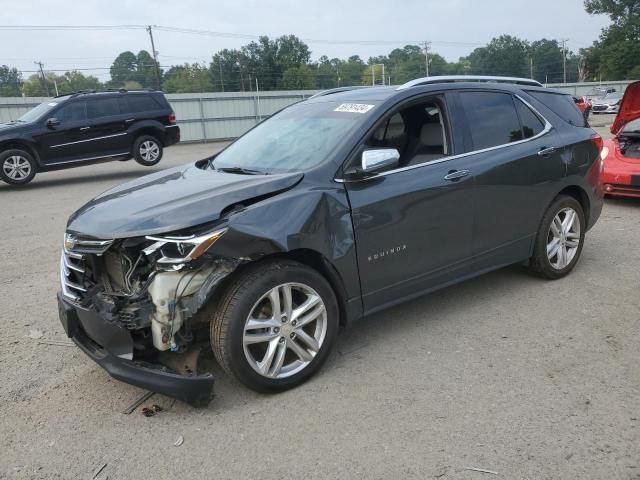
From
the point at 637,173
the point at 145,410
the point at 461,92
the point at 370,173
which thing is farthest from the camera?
the point at 637,173

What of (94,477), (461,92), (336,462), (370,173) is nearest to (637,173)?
(461,92)

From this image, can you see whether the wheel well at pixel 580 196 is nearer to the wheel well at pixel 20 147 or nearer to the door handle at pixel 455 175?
the door handle at pixel 455 175

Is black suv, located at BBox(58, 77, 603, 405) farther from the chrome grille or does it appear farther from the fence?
the fence

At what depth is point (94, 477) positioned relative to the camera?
8.63ft

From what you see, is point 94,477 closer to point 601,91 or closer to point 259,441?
point 259,441

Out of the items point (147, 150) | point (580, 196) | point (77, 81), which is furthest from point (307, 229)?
point (77, 81)

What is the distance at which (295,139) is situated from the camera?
3.99 metres

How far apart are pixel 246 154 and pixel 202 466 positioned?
7.65 feet

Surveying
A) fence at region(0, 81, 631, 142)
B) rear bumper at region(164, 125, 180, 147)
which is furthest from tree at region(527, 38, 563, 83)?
rear bumper at region(164, 125, 180, 147)

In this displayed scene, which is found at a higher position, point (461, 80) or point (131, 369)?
point (461, 80)

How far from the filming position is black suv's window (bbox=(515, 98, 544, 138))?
4.62 meters

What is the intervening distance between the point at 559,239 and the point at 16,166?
11.2m

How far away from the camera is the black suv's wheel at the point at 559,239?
4738 millimetres

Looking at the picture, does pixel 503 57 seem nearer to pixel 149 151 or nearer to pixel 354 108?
pixel 149 151
